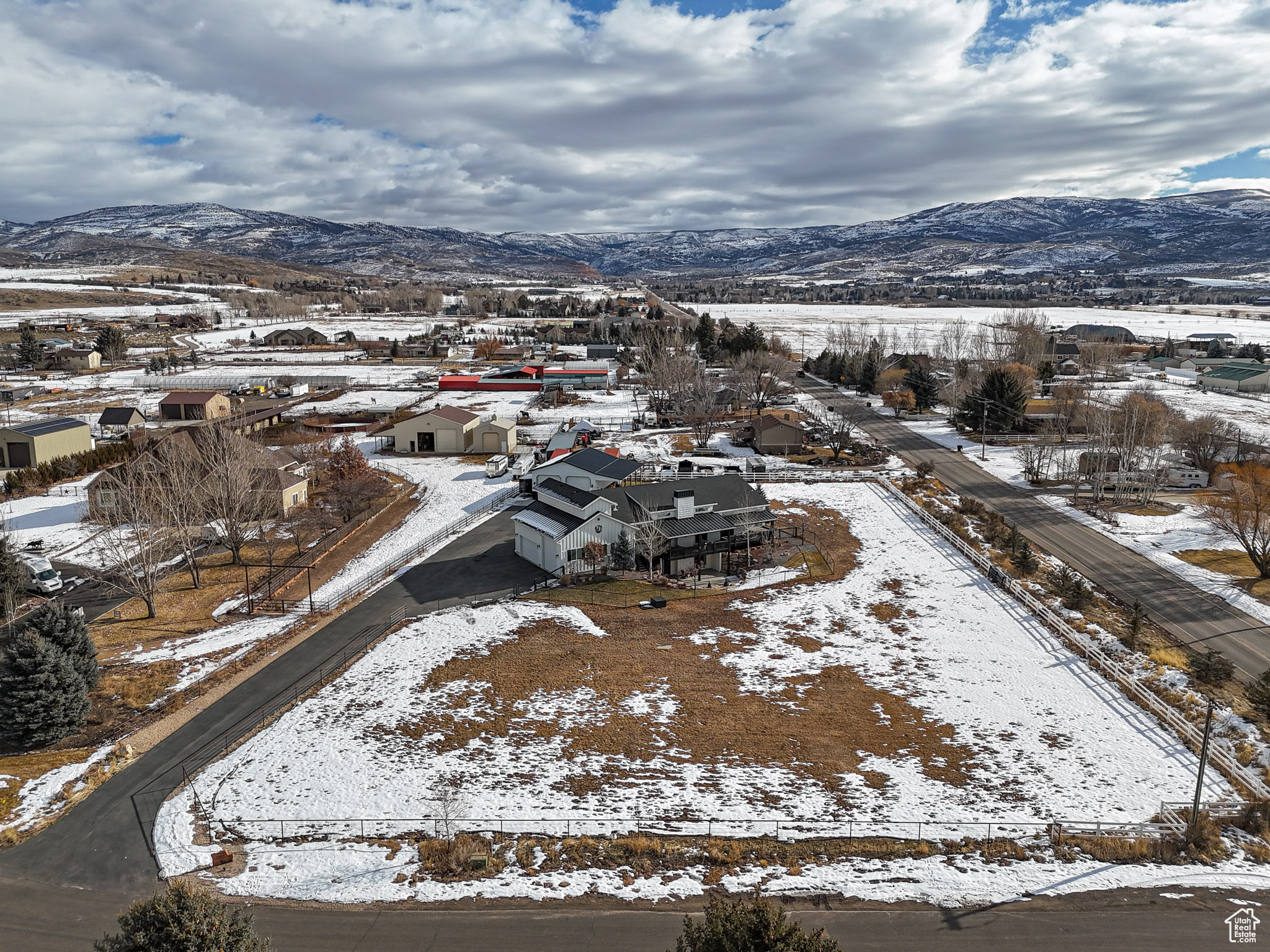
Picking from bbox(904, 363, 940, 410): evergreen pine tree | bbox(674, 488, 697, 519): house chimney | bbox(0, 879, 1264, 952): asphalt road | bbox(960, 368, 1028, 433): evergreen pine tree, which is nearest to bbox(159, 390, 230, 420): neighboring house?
bbox(674, 488, 697, 519): house chimney

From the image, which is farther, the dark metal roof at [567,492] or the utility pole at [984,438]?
the utility pole at [984,438]

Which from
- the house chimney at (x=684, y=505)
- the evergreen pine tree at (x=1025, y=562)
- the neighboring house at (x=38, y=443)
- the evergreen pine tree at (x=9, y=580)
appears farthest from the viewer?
the neighboring house at (x=38, y=443)

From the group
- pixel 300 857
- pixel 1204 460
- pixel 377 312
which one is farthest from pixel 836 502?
pixel 377 312

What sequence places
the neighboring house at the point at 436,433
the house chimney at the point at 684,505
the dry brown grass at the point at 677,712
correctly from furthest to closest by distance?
the neighboring house at the point at 436,433 → the house chimney at the point at 684,505 → the dry brown grass at the point at 677,712

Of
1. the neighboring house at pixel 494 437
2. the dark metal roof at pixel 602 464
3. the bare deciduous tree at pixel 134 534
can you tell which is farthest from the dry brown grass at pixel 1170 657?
the neighboring house at pixel 494 437

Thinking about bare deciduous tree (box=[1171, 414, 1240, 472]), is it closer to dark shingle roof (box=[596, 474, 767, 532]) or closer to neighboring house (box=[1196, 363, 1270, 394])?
dark shingle roof (box=[596, 474, 767, 532])

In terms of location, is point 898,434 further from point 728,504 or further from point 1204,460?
point 728,504

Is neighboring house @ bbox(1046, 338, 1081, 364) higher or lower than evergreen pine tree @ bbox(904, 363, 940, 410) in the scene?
higher

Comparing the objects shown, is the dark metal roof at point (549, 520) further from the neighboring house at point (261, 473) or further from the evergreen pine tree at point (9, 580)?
the evergreen pine tree at point (9, 580)

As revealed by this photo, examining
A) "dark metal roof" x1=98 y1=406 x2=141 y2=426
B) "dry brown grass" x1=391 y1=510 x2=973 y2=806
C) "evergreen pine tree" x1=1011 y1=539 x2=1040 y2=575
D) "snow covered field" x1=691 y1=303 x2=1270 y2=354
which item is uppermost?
"snow covered field" x1=691 y1=303 x2=1270 y2=354
